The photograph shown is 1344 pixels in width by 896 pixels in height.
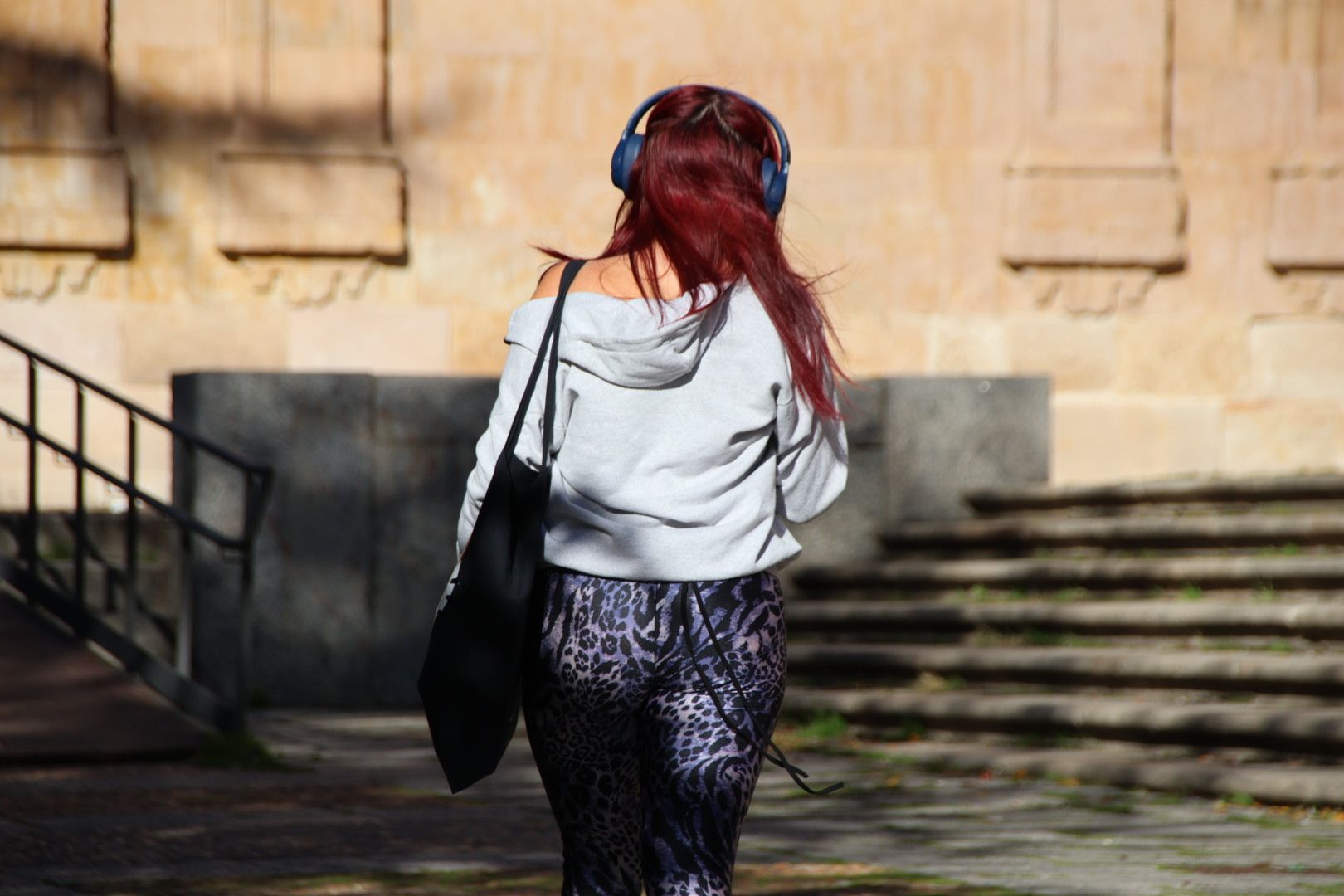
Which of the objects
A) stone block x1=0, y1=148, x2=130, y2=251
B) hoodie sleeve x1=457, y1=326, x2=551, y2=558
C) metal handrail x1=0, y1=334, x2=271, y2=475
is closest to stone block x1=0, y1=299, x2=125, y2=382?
stone block x1=0, y1=148, x2=130, y2=251

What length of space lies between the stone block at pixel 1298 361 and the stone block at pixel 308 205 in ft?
18.9

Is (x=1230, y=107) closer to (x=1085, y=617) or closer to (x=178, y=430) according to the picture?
(x=1085, y=617)

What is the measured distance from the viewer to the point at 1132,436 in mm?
12891

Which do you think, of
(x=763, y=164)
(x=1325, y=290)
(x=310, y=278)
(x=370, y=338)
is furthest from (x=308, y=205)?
(x=763, y=164)

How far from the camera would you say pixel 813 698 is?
878cm

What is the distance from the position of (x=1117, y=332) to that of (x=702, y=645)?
10515 millimetres

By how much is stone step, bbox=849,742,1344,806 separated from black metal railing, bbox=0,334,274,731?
8.69 ft

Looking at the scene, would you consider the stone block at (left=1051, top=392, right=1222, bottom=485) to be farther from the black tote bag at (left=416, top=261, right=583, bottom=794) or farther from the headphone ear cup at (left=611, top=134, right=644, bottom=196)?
the black tote bag at (left=416, top=261, right=583, bottom=794)

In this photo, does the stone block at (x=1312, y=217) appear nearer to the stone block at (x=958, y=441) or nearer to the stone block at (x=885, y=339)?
the stone block at (x=885, y=339)

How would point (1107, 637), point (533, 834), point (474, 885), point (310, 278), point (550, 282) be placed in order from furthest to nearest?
point (310, 278)
point (1107, 637)
point (533, 834)
point (474, 885)
point (550, 282)

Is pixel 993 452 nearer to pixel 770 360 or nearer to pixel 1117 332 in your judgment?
pixel 1117 332

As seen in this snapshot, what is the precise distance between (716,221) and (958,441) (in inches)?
311

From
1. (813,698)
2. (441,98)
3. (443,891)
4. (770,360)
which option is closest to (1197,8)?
(441,98)

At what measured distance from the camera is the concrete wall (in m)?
9.39
